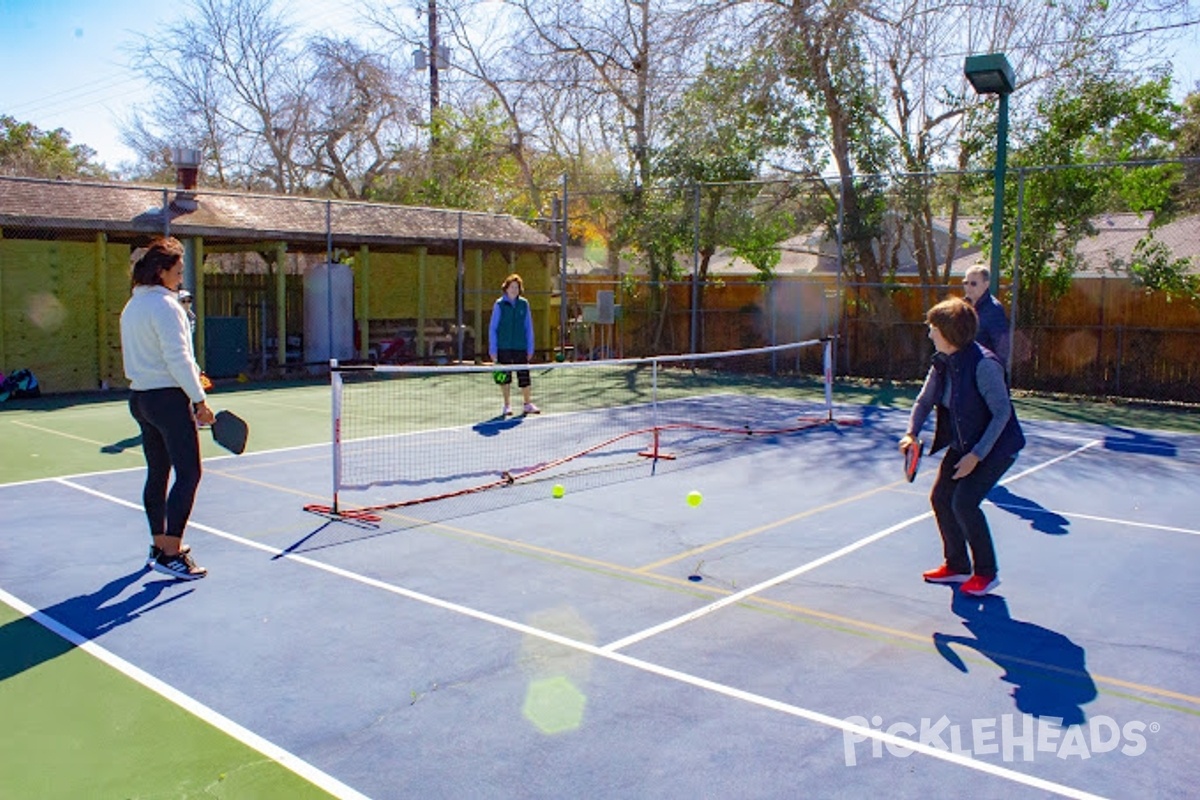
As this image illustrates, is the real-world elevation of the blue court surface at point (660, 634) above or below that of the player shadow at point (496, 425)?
below

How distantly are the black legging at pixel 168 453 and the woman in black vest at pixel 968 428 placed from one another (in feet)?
14.2

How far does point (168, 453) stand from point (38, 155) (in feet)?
131

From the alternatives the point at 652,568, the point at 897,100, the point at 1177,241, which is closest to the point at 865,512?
the point at 652,568

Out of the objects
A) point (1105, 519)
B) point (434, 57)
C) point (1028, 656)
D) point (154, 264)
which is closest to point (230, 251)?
point (434, 57)

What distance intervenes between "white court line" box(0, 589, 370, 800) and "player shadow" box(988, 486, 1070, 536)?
594 centimetres

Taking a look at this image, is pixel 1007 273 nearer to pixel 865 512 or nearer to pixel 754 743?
pixel 865 512

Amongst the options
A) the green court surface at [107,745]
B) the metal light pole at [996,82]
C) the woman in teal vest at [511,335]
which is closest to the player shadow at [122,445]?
the woman in teal vest at [511,335]

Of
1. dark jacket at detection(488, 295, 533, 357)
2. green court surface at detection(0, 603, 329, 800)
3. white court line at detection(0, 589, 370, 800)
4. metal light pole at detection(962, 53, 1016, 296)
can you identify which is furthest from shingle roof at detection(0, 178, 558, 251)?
green court surface at detection(0, 603, 329, 800)

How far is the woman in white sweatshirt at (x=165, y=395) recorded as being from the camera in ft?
20.3

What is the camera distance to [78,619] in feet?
18.7

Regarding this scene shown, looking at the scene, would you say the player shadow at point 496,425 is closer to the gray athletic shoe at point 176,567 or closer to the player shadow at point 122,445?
the player shadow at point 122,445

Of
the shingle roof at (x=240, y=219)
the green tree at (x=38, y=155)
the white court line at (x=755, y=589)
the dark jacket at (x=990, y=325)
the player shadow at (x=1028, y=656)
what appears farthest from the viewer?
the green tree at (x=38, y=155)

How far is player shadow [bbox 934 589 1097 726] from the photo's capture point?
4715 mm

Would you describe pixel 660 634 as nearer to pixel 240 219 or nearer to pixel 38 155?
pixel 240 219
